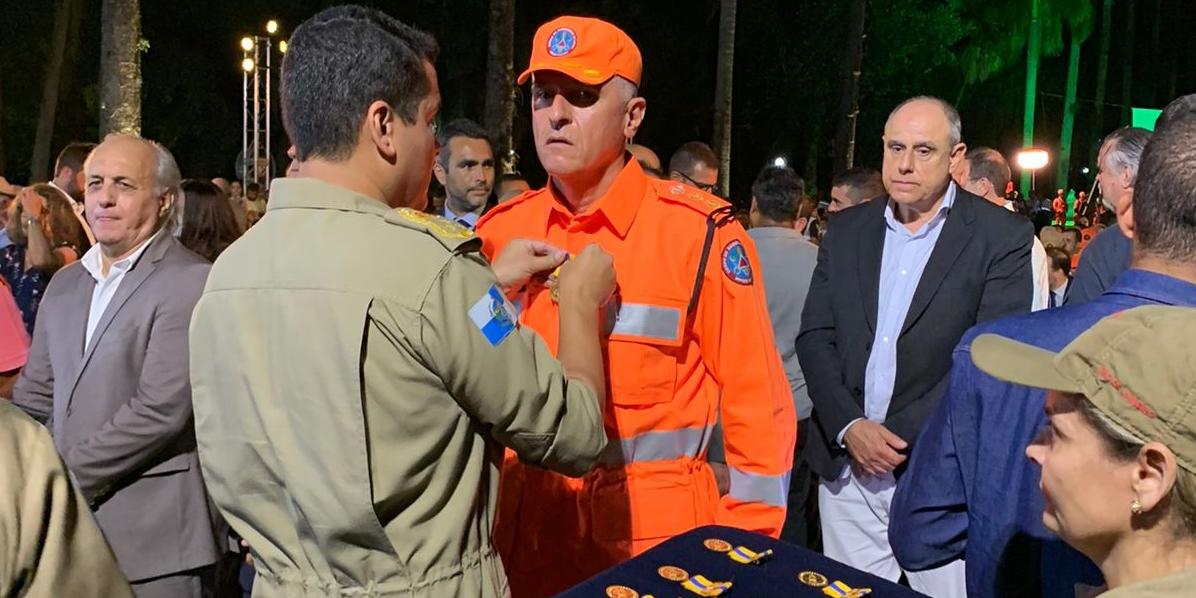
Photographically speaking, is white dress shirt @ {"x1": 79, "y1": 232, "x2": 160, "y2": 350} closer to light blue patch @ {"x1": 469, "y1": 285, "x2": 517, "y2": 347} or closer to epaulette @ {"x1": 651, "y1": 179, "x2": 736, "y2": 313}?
epaulette @ {"x1": 651, "y1": 179, "x2": 736, "y2": 313}

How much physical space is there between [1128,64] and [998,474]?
42.0 metres

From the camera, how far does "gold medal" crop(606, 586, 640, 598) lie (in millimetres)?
1966

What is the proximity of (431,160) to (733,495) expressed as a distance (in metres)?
1.26

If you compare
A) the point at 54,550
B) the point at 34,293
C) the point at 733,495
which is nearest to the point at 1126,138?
the point at 733,495

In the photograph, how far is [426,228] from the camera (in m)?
2.02

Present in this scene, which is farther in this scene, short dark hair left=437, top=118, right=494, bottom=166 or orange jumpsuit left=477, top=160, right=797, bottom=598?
short dark hair left=437, top=118, right=494, bottom=166

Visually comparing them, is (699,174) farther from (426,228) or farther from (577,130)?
(426,228)

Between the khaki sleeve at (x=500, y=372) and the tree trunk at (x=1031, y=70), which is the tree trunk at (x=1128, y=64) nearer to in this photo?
the tree trunk at (x=1031, y=70)

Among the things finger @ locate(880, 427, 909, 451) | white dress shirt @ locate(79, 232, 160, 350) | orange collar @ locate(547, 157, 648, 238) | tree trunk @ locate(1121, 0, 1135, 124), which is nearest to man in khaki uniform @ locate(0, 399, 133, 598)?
orange collar @ locate(547, 157, 648, 238)

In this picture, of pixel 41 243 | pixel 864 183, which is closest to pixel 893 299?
pixel 864 183

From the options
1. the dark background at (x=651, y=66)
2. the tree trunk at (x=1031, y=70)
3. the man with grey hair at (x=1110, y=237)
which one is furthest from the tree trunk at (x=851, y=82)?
the man with grey hair at (x=1110, y=237)

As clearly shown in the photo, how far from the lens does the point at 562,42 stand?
9.15 ft

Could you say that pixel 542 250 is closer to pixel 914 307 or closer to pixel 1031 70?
pixel 914 307

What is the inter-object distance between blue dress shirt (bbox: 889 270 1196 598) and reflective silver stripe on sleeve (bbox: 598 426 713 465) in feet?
1.94
